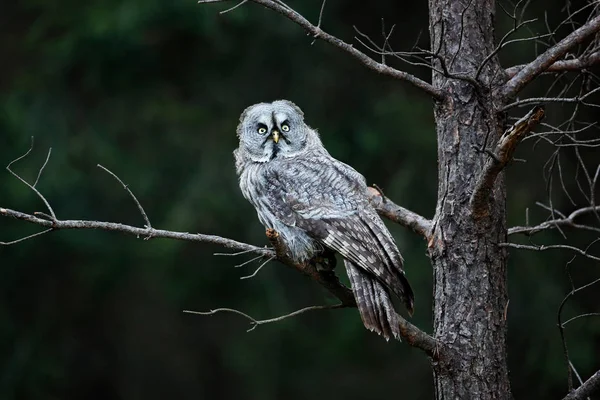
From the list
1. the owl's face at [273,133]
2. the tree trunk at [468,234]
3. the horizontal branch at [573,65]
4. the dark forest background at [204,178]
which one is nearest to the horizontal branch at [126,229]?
the tree trunk at [468,234]

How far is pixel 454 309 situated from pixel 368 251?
0.39 meters

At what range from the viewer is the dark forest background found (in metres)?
7.01

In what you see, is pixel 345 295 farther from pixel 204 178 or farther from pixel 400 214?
pixel 204 178

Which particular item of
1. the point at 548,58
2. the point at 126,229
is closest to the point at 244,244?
the point at 126,229

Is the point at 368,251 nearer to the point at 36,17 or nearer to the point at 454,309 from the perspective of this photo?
the point at 454,309

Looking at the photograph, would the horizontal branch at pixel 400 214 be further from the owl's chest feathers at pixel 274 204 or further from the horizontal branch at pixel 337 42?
the horizontal branch at pixel 337 42

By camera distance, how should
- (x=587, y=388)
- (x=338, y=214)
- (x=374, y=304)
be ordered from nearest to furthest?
1. (x=587, y=388)
2. (x=374, y=304)
3. (x=338, y=214)

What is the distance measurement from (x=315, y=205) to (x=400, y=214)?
0.37 m

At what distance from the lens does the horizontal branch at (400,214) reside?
371 centimetres

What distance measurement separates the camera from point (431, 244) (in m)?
3.49

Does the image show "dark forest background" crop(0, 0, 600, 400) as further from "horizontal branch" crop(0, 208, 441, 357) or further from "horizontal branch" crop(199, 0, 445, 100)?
"horizontal branch" crop(199, 0, 445, 100)

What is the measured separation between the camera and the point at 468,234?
11.1 feet

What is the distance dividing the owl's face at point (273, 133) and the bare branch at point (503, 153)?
1.16m

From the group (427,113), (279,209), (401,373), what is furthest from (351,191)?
(401,373)
